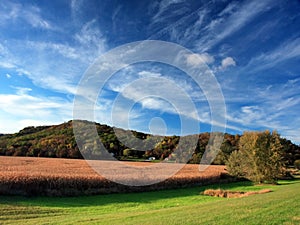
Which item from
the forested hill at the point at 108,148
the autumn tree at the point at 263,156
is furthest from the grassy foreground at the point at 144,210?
the forested hill at the point at 108,148

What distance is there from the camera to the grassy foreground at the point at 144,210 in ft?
35.2

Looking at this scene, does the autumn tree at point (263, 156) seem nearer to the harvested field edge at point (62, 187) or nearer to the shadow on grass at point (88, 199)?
the harvested field edge at point (62, 187)

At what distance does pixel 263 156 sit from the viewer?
38.9 m

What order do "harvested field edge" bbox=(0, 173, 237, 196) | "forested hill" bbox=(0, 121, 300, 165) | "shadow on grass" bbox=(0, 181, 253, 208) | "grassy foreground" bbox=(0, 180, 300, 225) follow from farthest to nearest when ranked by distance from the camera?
"forested hill" bbox=(0, 121, 300, 165), "harvested field edge" bbox=(0, 173, 237, 196), "shadow on grass" bbox=(0, 181, 253, 208), "grassy foreground" bbox=(0, 180, 300, 225)

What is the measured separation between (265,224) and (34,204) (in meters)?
15.0

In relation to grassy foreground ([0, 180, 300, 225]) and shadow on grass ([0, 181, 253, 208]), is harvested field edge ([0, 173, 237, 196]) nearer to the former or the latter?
shadow on grass ([0, 181, 253, 208])

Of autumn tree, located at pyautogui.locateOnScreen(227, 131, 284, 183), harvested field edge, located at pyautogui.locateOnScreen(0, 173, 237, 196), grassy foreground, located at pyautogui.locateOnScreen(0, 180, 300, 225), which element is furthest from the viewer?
autumn tree, located at pyautogui.locateOnScreen(227, 131, 284, 183)

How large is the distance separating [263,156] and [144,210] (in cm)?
2610

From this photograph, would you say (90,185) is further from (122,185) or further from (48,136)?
(48,136)

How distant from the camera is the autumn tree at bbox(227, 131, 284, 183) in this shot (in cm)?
3797

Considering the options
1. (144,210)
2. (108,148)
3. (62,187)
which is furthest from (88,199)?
(108,148)

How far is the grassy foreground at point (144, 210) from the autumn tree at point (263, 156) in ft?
54.2

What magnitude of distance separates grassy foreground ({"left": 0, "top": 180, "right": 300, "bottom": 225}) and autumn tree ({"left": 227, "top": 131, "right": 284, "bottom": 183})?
1652cm

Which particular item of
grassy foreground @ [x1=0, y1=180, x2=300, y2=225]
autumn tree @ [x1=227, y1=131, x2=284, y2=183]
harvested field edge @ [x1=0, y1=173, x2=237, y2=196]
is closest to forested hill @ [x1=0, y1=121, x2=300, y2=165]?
autumn tree @ [x1=227, y1=131, x2=284, y2=183]
